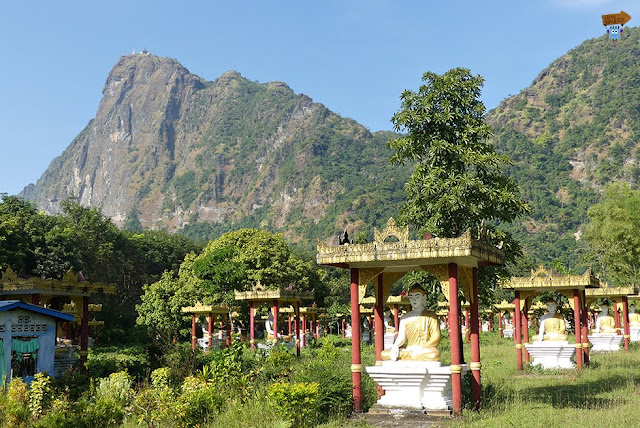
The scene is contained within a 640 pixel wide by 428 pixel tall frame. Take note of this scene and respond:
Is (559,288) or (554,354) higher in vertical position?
(559,288)

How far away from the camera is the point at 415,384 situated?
1283 cm

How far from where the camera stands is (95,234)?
5994 cm

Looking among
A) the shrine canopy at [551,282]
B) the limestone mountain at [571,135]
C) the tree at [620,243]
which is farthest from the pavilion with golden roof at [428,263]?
the limestone mountain at [571,135]

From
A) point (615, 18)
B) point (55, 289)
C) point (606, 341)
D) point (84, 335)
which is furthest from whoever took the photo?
point (615, 18)

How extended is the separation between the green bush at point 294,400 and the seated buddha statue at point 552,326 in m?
14.2

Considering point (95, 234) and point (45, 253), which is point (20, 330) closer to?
point (45, 253)

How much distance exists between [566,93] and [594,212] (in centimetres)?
13007

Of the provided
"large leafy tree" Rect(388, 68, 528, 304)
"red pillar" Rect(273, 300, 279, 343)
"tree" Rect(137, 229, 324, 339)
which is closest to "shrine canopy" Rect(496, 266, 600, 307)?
"large leafy tree" Rect(388, 68, 528, 304)

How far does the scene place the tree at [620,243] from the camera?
45.1m

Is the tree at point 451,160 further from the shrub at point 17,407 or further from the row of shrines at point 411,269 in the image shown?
the shrub at point 17,407

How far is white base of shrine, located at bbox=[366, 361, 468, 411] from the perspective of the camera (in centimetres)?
1267

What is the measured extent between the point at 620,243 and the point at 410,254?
37234 mm

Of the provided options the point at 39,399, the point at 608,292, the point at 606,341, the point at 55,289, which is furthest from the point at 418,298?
the point at 606,341

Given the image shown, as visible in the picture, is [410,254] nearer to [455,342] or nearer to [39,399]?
[455,342]
